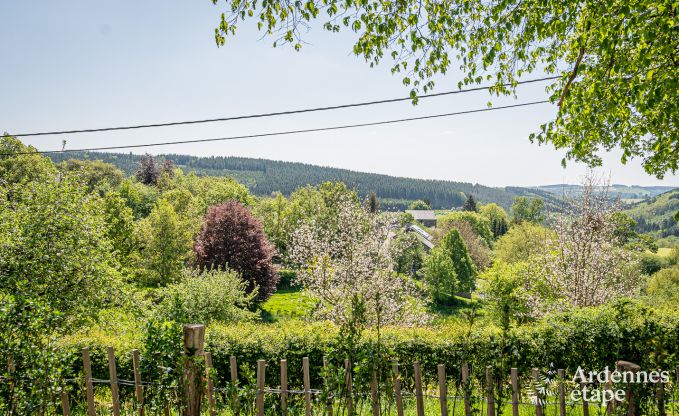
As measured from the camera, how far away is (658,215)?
12838 cm

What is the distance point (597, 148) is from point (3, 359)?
10.5m

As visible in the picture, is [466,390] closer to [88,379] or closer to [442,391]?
[442,391]

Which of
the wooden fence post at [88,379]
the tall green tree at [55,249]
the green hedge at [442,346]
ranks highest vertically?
the tall green tree at [55,249]

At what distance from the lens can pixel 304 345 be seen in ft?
25.3

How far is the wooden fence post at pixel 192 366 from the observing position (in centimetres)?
359

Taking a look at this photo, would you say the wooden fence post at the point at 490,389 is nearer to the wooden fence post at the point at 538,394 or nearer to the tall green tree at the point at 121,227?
the wooden fence post at the point at 538,394

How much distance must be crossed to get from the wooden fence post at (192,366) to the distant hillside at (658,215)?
13106cm

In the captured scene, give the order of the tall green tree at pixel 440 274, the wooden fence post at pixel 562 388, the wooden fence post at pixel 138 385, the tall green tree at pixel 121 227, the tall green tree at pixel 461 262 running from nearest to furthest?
the wooden fence post at pixel 562 388
the wooden fence post at pixel 138 385
the tall green tree at pixel 121 227
the tall green tree at pixel 440 274
the tall green tree at pixel 461 262

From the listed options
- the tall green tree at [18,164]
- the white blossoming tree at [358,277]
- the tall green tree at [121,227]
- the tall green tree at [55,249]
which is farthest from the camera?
the tall green tree at [18,164]

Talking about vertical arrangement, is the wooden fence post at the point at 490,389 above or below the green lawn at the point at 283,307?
above

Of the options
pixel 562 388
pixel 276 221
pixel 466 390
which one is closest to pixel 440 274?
pixel 276 221

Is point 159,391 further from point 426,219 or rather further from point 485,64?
point 426,219

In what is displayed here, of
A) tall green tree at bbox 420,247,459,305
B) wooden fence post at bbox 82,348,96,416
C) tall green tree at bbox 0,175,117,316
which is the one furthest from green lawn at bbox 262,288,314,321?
wooden fence post at bbox 82,348,96,416

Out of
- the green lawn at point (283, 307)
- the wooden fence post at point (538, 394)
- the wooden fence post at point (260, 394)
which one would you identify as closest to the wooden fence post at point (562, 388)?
the wooden fence post at point (538, 394)
